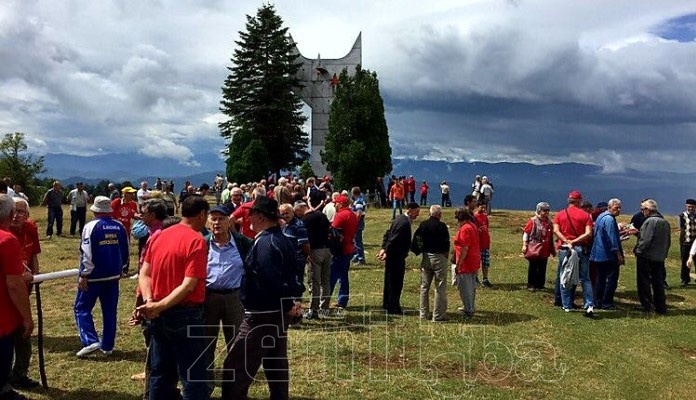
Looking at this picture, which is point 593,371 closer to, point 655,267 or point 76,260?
point 655,267

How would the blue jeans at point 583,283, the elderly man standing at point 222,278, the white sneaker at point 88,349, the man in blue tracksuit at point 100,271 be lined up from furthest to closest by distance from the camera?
the blue jeans at point 583,283 < the white sneaker at point 88,349 < the man in blue tracksuit at point 100,271 < the elderly man standing at point 222,278

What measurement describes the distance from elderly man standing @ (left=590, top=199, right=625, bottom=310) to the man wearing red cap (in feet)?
0.75

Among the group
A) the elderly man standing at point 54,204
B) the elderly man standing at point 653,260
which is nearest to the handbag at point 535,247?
the elderly man standing at point 653,260

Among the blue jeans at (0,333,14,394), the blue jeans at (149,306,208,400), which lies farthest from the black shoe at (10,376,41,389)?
the blue jeans at (149,306,208,400)

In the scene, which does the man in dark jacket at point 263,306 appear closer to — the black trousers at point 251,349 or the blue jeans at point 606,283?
the black trousers at point 251,349

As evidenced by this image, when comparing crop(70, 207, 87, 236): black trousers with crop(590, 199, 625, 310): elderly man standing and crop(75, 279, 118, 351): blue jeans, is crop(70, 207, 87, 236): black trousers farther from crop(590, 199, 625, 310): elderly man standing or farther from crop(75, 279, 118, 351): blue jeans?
crop(590, 199, 625, 310): elderly man standing

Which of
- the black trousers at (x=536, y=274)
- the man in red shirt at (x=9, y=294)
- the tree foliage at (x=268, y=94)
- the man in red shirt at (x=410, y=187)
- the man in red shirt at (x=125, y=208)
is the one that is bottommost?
the black trousers at (x=536, y=274)

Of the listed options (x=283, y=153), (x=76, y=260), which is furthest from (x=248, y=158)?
(x=76, y=260)

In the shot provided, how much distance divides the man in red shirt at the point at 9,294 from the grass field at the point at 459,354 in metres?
1.38

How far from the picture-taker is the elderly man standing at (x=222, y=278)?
19.0 ft

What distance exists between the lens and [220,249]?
5.91 m

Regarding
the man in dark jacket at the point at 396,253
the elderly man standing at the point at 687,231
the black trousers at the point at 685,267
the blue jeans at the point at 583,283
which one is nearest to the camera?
the man in dark jacket at the point at 396,253

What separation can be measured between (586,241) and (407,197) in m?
23.8

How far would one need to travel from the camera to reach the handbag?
472 inches
